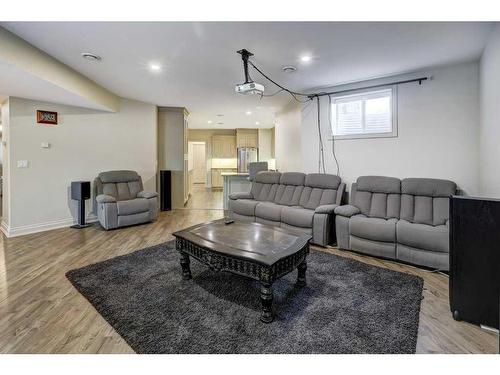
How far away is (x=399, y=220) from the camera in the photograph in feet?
10.3

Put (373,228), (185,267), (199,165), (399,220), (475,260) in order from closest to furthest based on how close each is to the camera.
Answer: (475,260) < (185,267) < (373,228) < (399,220) < (199,165)

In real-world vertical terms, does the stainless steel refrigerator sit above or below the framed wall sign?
below

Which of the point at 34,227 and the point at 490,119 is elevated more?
the point at 490,119

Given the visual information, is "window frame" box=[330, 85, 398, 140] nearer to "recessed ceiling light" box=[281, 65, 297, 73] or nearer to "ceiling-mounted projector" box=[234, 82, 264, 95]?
"recessed ceiling light" box=[281, 65, 297, 73]

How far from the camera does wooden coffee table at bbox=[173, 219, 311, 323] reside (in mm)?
1847

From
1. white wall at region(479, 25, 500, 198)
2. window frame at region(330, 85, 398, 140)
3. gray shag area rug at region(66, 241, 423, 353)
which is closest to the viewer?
gray shag area rug at region(66, 241, 423, 353)

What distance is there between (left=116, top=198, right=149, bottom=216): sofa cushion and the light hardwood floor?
0.79 metres

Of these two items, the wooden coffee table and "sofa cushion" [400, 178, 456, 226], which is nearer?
the wooden coffee table

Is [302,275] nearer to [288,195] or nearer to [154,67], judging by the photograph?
[288,195]

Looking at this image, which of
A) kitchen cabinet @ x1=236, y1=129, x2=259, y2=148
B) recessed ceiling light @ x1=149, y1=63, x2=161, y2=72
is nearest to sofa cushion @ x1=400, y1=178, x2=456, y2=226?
recessed ceiling light @ x1=149, y1=63, x2=161, y2=72

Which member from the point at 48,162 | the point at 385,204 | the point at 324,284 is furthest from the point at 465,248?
the point at 48,162

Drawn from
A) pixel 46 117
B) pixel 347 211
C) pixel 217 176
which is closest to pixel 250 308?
pixel 347 211

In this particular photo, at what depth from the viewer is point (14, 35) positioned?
257 cm

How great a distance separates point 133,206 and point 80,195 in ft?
2.88
